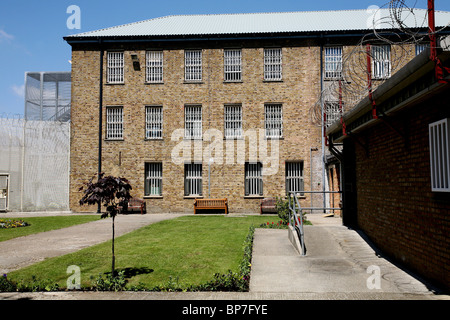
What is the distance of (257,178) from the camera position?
74.3 ft

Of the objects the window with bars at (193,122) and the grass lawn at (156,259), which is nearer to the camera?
the grass lawn at (156,259)

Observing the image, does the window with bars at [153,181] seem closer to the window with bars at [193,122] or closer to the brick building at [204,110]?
the brick building at [204,110]

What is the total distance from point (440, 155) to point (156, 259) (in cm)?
626

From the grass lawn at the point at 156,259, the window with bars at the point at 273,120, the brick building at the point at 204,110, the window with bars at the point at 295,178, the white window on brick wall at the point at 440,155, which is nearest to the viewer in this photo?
the white window on brick wall at the point at 440,155

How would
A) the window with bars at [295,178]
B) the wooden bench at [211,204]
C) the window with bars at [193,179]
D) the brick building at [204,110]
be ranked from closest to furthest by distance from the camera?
the wooden bench at [211,204] → the brick building at [204,110] → the window with bars at [295,178] → the window with bars at [193,179]

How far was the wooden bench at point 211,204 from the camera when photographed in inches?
871

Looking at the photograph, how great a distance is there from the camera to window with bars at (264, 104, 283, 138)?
22562 millimetres

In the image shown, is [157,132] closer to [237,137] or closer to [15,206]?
[237,137]

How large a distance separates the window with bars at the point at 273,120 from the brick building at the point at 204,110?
0.19 feet

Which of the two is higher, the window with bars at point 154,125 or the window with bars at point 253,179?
the window with bars at point 154,125

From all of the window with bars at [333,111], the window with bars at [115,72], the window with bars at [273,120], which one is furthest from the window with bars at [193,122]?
the window with bars at [333,111]

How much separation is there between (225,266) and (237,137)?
1483cm

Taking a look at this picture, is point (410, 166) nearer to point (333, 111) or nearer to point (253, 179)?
point (333, 111)
